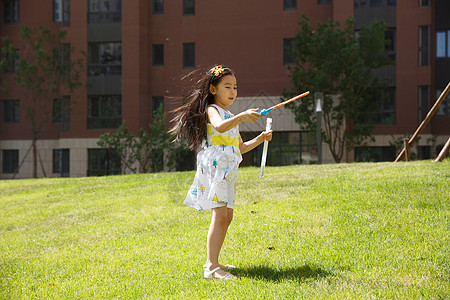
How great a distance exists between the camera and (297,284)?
4621 millimetres

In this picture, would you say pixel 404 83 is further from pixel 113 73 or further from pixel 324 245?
pixel 324 245

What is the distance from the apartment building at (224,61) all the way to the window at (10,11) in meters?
4.86

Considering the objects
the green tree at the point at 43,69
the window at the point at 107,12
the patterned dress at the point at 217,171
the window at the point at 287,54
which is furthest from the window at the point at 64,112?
the patterned dress at the point at 217,171

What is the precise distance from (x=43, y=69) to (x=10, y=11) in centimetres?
789

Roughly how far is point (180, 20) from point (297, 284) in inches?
1169

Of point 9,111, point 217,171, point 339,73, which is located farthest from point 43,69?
point 217,171

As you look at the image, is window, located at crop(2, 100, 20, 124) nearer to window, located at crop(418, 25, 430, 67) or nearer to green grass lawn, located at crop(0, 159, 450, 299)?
window, located at crop(418, 25, 430, 67)

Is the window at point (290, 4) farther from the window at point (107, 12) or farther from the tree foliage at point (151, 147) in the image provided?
the window at point (107, 12)

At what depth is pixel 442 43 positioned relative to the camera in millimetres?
30016

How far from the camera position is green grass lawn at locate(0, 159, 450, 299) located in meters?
4.70

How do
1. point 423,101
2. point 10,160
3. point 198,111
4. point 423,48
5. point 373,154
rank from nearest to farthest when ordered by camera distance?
point 198,111 → point 423,101 → point 423,48 → point 373,154 → point 10,160

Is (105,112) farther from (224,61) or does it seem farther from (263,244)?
(263,244)

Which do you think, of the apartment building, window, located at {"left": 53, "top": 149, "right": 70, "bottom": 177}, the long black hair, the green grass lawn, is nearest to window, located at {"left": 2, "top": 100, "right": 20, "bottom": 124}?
the apartment building

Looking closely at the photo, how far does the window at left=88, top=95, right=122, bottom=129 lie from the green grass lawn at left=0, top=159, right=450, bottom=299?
21570mm
